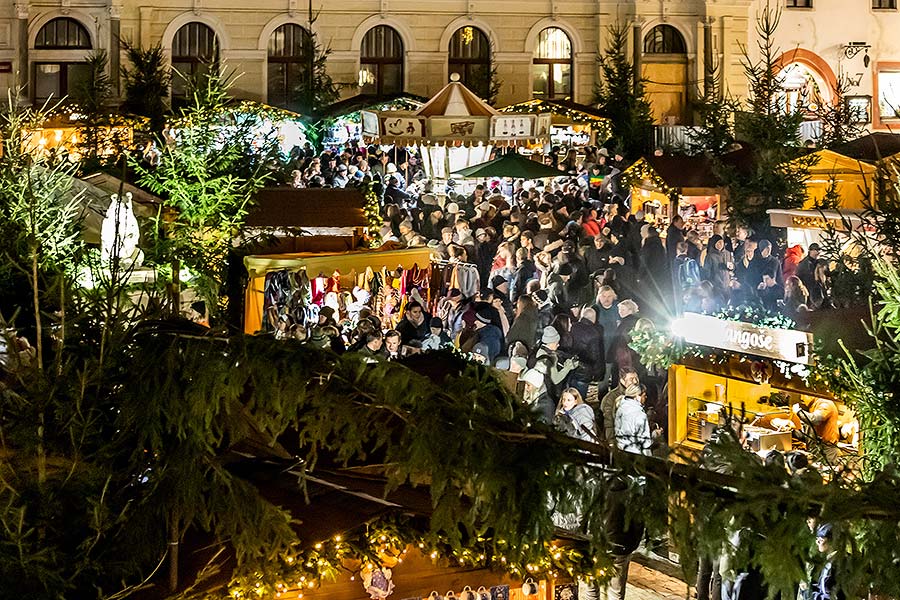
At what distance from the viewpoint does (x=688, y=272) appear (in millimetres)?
15508

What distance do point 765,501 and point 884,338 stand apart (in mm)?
5751

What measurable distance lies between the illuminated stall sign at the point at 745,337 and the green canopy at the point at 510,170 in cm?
975

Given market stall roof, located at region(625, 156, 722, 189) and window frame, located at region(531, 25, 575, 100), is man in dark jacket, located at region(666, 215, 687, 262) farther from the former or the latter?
window frame, located at region(531, 25, 575, 100)

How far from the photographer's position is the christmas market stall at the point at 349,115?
2859 cm

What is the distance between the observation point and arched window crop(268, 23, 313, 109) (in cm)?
3281

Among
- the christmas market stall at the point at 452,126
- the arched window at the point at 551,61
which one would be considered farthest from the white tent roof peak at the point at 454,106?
the arched window at the point at 551,61

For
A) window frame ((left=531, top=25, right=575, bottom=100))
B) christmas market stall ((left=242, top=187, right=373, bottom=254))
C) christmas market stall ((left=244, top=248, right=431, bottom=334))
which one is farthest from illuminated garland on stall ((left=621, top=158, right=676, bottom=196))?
window frame ((left=531, top=25, right=575, bottom=100))

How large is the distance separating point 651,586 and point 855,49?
29.4 m

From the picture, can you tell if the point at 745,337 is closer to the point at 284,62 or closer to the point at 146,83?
the point at 146,83

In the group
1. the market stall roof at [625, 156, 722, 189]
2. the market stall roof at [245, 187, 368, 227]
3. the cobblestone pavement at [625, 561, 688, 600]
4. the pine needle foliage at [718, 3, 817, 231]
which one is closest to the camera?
the cobblestone pavement at [625, 561, 688, 600]

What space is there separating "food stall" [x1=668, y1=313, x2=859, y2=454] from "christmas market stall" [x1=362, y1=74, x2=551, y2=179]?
1032 cm

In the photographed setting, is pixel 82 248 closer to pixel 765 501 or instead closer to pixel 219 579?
pixel 219 579

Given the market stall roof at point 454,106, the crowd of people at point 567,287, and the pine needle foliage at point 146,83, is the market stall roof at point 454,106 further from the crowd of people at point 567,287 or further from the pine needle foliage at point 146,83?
the pine needle foliage at point 146,83

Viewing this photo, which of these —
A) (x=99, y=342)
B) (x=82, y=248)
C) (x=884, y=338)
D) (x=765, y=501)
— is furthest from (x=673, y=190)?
(x=765, y=501)
